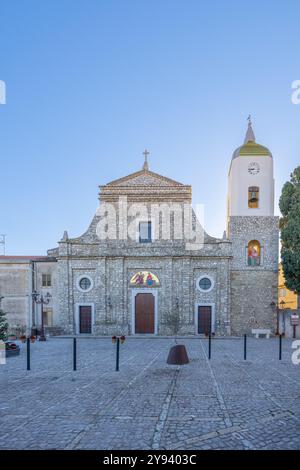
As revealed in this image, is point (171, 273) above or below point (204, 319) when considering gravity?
above

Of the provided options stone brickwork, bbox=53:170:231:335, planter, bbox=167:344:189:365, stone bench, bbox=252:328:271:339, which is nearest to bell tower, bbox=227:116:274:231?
stone brickwork, bbox=53:170:231:335

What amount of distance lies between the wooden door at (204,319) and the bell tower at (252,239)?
203cm

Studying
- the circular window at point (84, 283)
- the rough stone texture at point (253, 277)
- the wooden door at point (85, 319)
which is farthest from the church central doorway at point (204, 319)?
the circular window at point (84, 283)

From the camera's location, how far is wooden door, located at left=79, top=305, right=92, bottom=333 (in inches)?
939

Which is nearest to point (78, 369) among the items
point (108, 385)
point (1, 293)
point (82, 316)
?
point (108, 385)

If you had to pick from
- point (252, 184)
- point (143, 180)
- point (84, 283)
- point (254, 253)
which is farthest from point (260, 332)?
point (143, 180)

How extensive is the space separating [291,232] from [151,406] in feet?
59.1

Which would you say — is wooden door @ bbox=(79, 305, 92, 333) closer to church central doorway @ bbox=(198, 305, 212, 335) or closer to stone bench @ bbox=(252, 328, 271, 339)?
church central doorway @ bbox=(198, 305, 212, 335)

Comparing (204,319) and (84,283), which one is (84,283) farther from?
(204,319)

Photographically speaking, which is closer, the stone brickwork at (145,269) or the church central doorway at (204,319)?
the stone brickwork at (145,269)

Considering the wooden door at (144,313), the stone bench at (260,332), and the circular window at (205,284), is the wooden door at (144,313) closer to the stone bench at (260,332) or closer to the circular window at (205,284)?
the circular window at (205,284)

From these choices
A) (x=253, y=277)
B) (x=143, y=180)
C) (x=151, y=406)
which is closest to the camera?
(x=151, y=406)

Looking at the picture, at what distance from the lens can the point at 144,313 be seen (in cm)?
2380

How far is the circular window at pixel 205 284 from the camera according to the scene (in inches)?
934
